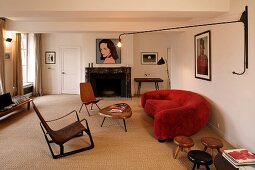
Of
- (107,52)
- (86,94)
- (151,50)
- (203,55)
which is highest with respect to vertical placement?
(151,50)

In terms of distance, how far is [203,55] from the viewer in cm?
505

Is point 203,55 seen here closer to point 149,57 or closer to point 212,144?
point 212,144

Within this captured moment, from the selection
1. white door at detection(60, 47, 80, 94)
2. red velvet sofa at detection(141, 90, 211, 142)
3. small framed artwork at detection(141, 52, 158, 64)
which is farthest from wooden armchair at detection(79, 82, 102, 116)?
small framed artwork at detection(141, 52, 158, 64)

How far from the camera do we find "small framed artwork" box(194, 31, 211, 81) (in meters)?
4.74

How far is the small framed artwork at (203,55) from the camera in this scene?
474 cm

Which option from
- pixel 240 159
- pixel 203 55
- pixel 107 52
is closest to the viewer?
pixel 240 159

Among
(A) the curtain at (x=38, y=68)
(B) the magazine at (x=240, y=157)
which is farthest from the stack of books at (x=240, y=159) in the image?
(A) the curtain at (x=38, y=68)

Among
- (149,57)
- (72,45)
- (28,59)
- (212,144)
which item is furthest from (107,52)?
(212,144)

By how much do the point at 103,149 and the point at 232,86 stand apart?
253cm

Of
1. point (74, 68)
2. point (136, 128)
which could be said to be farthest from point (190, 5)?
point (74, 68)

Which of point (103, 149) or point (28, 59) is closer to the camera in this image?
point (103, 149)

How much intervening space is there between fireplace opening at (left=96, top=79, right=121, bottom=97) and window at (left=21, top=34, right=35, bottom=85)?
9.38ft

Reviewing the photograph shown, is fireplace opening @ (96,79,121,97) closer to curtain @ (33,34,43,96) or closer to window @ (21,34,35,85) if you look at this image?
curtain @ (33,34,43,96)

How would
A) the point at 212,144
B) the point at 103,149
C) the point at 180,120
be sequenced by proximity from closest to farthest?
the point at 212,144 < the point at 103,149 < the point at 180,120
